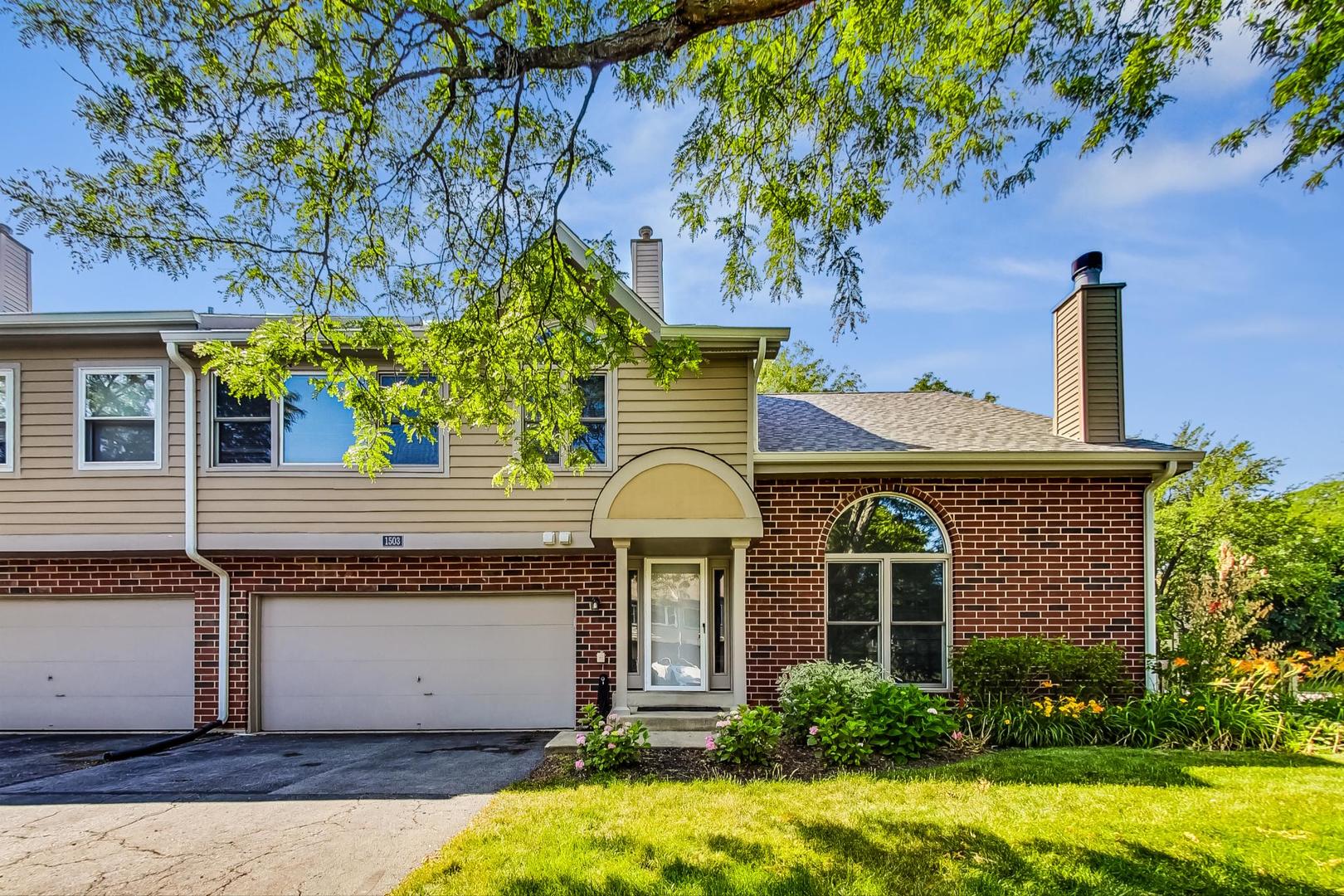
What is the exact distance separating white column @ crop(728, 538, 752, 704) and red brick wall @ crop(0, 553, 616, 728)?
1.61 m

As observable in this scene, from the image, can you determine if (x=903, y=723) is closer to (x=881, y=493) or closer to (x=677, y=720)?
(x=677, y=720)

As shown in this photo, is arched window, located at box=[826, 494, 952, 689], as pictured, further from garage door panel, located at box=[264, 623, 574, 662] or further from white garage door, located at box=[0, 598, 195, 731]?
white garage door, located at box=[0, 598, 195, 731]

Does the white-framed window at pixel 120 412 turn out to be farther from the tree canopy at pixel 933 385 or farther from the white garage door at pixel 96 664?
the tree canopy at pixel 933 385

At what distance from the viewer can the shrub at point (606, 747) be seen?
591cm

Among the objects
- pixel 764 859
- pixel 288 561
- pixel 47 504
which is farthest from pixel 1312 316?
pixel 47 504

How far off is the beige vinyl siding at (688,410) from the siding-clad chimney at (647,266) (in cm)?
161

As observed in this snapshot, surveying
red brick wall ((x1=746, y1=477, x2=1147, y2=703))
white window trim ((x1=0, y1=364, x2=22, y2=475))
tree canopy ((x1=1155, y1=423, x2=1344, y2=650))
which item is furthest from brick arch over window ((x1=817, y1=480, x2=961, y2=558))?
white window trim ((x1=0, y1=364, x2=22, y2=475))

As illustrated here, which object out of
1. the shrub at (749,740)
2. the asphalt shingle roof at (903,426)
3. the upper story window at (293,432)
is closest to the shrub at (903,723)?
the shrub at (749,740)

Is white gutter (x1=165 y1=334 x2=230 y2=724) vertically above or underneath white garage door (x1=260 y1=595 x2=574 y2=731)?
above

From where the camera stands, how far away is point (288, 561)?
26.8ft

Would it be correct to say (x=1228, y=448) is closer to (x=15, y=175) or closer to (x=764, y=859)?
(x=764, y=859)

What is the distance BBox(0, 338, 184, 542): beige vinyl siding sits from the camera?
7840 millimetres

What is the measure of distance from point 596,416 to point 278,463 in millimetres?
4062

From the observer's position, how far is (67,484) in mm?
7867
